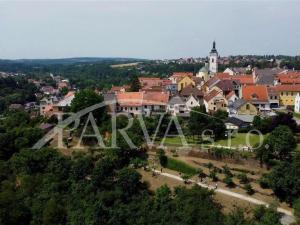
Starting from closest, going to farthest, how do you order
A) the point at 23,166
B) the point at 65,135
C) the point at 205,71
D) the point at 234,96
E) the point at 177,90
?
the point at 23,166, the point at 65,135, the point at 234,96, the point at 177,90, the point at 205,71

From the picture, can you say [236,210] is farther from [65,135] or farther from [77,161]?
[65,135]

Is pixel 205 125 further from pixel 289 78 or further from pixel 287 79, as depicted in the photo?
pixel 289 78

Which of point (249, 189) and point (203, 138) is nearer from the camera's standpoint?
point (249, 189)

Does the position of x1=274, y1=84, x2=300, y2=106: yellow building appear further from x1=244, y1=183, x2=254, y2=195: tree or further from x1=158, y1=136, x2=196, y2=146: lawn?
x1=244, y1=183, x2=254, y2=195: tree

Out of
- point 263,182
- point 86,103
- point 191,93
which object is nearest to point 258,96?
point 191,93

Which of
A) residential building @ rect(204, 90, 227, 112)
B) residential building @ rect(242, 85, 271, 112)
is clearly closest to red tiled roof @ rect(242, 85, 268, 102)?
residential building @ rect(242, 85, 271, 112)

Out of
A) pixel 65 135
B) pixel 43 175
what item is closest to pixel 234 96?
pixel 65 135
